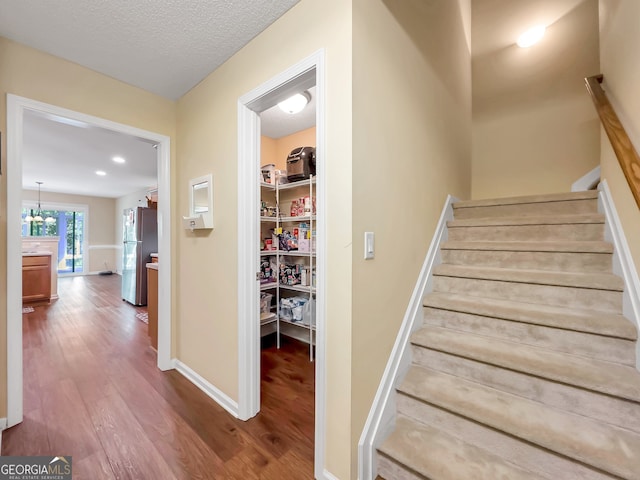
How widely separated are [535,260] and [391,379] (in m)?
1.30

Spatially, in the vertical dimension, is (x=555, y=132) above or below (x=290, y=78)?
above

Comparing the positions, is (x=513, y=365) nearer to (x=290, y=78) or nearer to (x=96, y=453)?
(x=290, y=78)

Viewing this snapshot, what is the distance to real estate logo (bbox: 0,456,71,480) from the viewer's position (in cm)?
125

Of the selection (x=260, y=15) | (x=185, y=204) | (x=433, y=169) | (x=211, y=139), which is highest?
(x=260, y=15)

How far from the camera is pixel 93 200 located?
821 centimetres

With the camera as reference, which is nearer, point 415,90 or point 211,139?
point 415,90

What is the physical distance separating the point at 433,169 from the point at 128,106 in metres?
2.52

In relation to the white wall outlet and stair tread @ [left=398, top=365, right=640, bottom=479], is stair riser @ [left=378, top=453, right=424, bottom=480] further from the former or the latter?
the white wall outlet

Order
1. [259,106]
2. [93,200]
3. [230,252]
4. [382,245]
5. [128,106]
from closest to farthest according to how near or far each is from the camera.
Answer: [382,245] < [259,106] < [230,252] < [128,106] < [93,200]

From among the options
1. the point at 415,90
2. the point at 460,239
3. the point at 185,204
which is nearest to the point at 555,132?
the point at 460,239

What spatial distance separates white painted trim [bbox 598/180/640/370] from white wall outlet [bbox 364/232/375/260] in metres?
1.29

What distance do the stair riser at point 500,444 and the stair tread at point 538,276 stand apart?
35.4 inches

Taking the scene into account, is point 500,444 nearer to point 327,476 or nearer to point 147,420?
point 327,476

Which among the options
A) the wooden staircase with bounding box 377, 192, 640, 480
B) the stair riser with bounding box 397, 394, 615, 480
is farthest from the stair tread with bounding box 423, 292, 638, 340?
the stair riser with bounding box 397, 394, 615, 480
